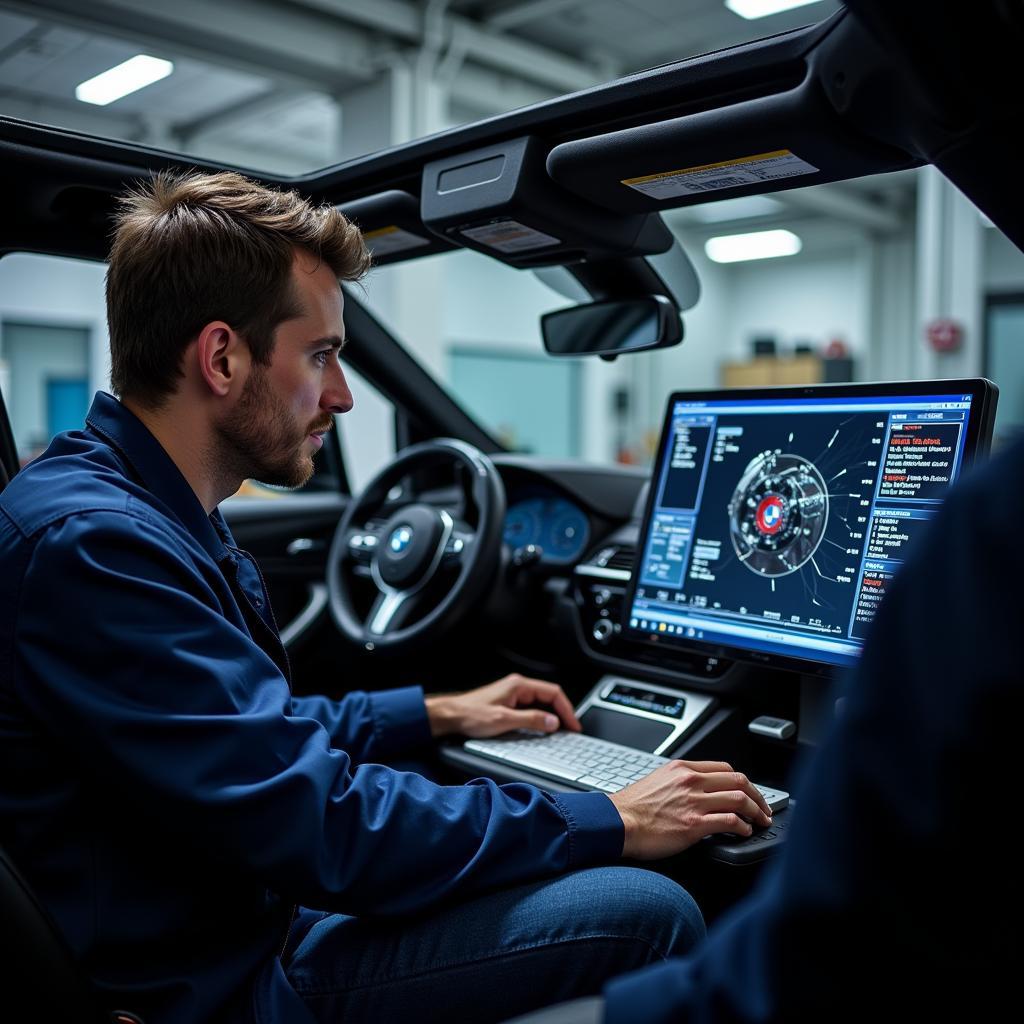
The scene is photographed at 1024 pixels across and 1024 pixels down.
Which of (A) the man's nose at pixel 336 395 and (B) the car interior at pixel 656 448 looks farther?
(A) the man's nose at pixel 336 395

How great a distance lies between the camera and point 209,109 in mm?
6980

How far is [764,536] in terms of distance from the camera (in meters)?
1.33

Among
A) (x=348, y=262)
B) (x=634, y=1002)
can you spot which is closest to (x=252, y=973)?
(x=634, y=1002)

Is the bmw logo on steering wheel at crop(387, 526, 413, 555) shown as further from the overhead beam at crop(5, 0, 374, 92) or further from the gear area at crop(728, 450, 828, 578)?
the overhead beam at crop(5, 0, 374, 92)

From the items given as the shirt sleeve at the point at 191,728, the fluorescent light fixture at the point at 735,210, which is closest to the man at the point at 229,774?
the shirt sleeve at the point at 191,728

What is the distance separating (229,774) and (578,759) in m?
0.57

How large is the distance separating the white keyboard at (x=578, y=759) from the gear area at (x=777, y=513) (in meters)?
0.29

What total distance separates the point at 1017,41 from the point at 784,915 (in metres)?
0.73

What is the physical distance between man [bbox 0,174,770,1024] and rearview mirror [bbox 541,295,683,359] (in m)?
0.67

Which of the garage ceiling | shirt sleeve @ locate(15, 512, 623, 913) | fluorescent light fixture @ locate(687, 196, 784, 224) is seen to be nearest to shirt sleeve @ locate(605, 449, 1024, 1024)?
shirt sleeve @ locate(15, 512, 623, 913)

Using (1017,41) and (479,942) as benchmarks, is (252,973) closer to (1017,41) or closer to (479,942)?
(479,942)

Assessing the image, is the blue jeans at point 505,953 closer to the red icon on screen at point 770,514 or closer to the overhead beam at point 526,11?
the red icon on screen at point 770,514

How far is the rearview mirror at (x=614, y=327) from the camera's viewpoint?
67.0 inches

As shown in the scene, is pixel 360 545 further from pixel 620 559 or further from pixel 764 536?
pixel 764 536
